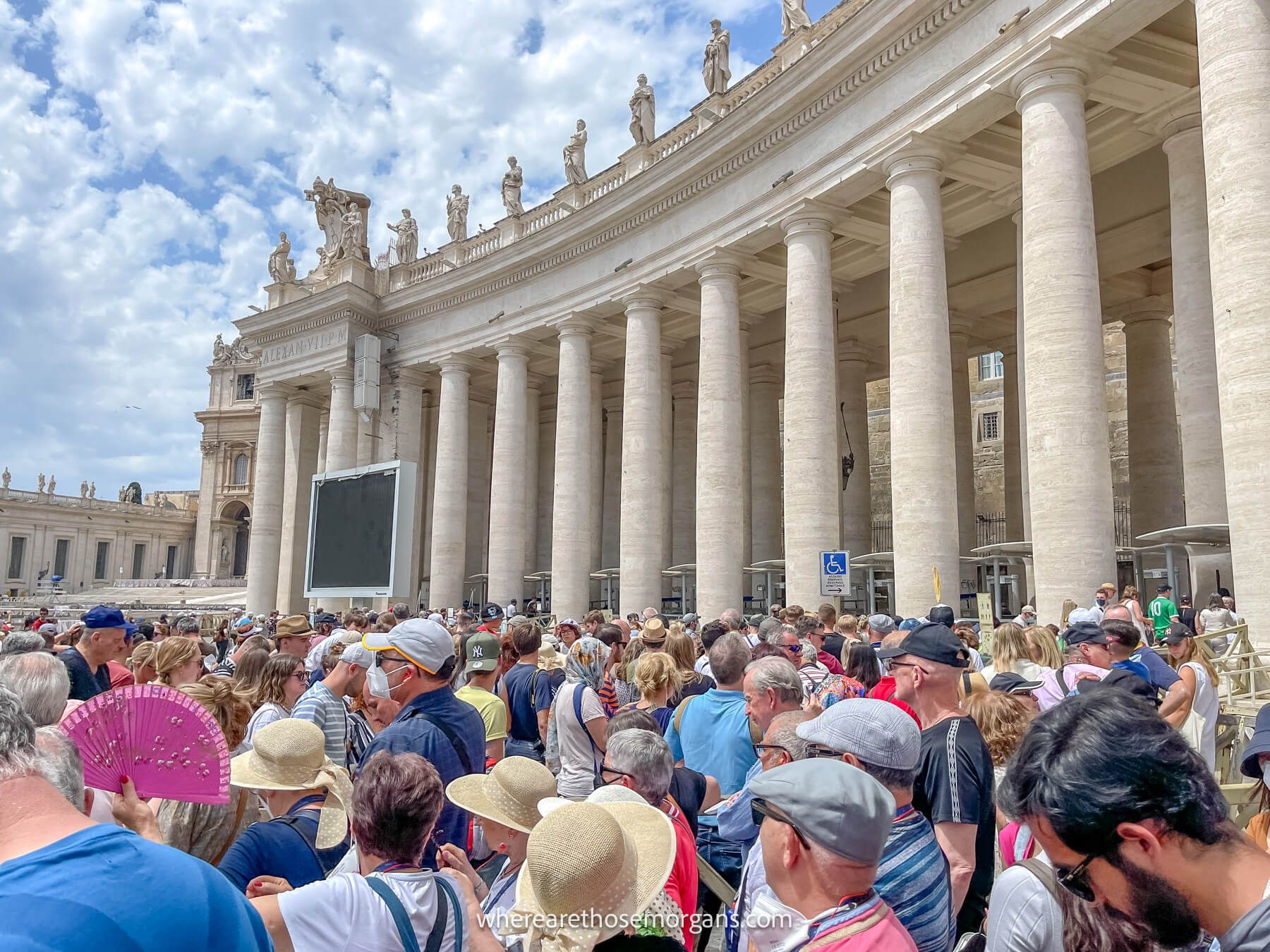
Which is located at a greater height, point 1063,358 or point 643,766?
point 1063,358

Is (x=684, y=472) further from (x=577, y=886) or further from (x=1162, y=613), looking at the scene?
(x=577, y=886)

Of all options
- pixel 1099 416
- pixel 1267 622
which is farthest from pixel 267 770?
pixel 1099 416

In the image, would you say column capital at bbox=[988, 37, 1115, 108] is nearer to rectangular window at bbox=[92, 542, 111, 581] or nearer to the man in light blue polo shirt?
the man in light blue polo shirt

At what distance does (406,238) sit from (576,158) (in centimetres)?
990

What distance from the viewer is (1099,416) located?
1515 centimetres

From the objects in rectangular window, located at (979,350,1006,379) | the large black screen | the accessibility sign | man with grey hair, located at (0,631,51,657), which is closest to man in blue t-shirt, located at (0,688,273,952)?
man with grey hair, located at (0,631,51,657)

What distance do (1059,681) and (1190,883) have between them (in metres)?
4.58

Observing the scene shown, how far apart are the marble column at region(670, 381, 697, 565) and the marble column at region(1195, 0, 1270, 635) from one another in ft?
65.8

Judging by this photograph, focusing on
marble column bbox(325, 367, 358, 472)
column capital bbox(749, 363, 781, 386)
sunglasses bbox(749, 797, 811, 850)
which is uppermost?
column capital bbox(749, 363, 781, 386)

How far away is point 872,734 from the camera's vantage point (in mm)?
3150

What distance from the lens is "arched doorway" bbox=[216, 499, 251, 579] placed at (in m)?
77.5

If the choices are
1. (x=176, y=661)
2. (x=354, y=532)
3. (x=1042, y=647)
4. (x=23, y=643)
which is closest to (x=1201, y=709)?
(x=1042, y=647)

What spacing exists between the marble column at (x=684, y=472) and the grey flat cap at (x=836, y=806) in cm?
2917

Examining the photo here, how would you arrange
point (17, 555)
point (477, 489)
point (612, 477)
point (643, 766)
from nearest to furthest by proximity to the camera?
point (643, 766) → point (477, 489) → point (612, 477) → point (17, 555)
